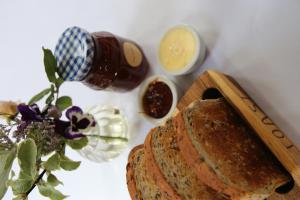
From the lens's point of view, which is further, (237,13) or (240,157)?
(237,13)

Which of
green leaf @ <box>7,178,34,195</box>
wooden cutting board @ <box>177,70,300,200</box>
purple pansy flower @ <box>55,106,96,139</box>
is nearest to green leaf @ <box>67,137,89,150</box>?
purple pansy flower @ <box>55,106,96,139</box>

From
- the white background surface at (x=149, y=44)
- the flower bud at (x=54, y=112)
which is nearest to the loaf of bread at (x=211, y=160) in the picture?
the white background surface at (x=149, y=44)

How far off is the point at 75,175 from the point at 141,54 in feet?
1.46

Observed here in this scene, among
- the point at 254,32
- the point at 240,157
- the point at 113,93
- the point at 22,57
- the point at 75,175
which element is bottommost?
the point at 75,175

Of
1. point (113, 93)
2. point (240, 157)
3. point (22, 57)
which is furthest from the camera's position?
point (22, 57)

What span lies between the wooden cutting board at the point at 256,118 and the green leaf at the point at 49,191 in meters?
0.34

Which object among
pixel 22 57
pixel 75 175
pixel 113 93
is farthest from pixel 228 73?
pixel 22 57

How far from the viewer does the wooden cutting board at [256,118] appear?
58 cm

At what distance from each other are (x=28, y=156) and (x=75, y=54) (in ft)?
0.82

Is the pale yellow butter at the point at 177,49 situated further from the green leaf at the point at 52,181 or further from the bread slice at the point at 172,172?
the green leaf at the point at 52,181

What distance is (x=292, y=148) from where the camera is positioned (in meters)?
0.59

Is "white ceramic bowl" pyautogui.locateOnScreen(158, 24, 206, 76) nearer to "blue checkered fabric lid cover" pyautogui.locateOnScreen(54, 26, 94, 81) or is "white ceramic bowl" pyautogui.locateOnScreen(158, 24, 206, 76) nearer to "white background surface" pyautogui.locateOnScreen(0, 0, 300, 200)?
"white background surface" pyautogui.locateOnScreen(0, 0, 300, 200)

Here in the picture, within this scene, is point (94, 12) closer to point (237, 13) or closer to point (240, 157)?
point (237, 13)

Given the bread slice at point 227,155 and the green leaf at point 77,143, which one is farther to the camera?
the green leaf at point 77,143
